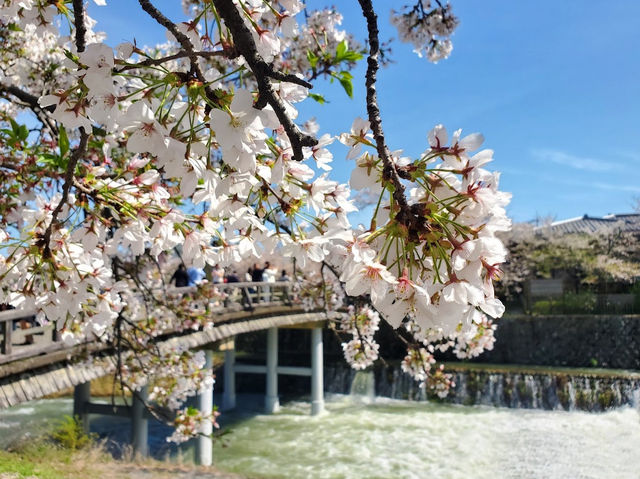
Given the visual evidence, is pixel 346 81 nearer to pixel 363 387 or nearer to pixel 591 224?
pixel 363 387

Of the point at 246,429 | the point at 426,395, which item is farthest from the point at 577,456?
the point at 246,429

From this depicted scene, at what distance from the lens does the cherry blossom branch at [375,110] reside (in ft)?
3.43

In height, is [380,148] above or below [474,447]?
above

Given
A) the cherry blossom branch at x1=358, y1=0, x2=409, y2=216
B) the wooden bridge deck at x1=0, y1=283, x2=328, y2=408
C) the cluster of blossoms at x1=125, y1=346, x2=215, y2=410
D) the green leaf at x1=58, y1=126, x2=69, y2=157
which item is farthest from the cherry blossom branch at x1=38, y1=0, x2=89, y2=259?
the cluster of blossoms at x1=125, y1=346, x2=215, y2=410

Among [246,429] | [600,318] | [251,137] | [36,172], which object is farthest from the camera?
[600,318]

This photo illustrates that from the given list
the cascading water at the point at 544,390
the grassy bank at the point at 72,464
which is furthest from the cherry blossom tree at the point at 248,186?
the cascading water at the point at 544,390

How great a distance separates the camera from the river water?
10.6m

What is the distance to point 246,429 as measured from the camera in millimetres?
14883

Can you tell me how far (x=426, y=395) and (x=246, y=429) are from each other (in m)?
5.55

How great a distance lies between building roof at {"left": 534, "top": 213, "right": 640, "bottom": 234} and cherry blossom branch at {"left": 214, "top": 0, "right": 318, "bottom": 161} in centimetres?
2958

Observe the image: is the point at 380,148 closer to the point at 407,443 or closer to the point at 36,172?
the point at 36,172

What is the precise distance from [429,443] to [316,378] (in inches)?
196

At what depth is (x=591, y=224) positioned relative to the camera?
1252 inches

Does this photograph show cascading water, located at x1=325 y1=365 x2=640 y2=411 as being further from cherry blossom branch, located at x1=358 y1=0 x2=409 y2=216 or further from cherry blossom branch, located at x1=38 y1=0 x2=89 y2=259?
cherry blossom branch, located at x1=358 y1=0 x2=409 y2=216
